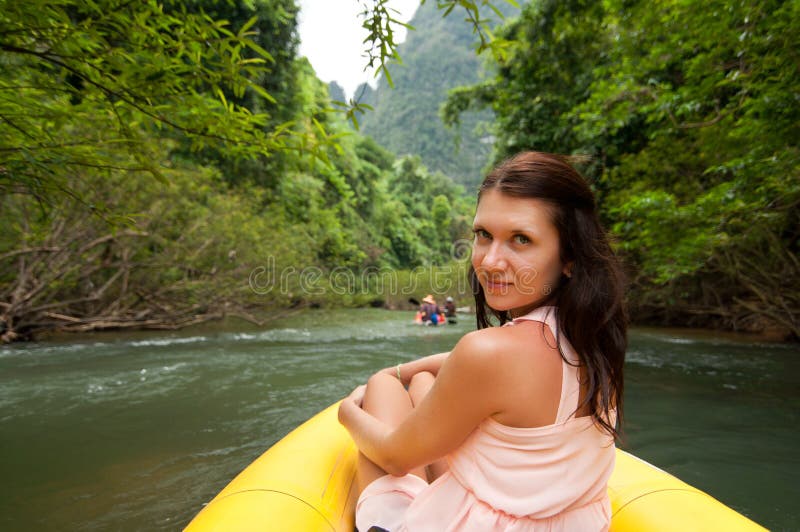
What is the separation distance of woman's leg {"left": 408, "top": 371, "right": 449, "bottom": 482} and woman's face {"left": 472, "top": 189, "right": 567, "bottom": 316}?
49cm

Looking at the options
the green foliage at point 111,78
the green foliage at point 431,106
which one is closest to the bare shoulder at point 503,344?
the green foliage at point 111,78

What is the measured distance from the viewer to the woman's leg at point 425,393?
1.45 meters

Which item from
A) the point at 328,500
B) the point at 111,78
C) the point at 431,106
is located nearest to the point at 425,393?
the point at 328,500

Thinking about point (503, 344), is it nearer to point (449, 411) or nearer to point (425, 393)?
point (449, 411)

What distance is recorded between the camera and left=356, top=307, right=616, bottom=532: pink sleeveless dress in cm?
95

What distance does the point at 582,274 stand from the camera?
41.2 inches

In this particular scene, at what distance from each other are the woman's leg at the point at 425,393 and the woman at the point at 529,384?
288 mm

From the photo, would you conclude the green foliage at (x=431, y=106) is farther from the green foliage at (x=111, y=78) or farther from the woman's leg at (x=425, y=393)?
the woman's leg at (x=425, y=393)

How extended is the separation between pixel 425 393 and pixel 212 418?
2.92 metres

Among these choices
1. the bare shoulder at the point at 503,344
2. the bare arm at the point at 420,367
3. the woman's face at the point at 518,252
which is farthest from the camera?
the bare arm at the point at 420,367

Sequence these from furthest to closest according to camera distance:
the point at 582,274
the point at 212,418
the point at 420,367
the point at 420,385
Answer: the point at 212,418 → the point at 420,367 → the point at 420,385 → the point at 582,274

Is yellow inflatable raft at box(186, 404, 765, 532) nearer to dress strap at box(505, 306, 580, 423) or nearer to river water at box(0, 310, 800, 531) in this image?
dress strap at box(505, 306, 580, 423)

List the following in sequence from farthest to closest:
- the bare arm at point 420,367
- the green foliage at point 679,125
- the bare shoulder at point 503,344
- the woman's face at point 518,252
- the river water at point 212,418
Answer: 1. the green foliage at point 679,125
2. the river water at point 212,418
3. the bare arm at point 420,367
4. the woman's face at point 518,252
5. the bare shoulder at point 503,344

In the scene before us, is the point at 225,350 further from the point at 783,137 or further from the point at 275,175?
the point at 275,175
